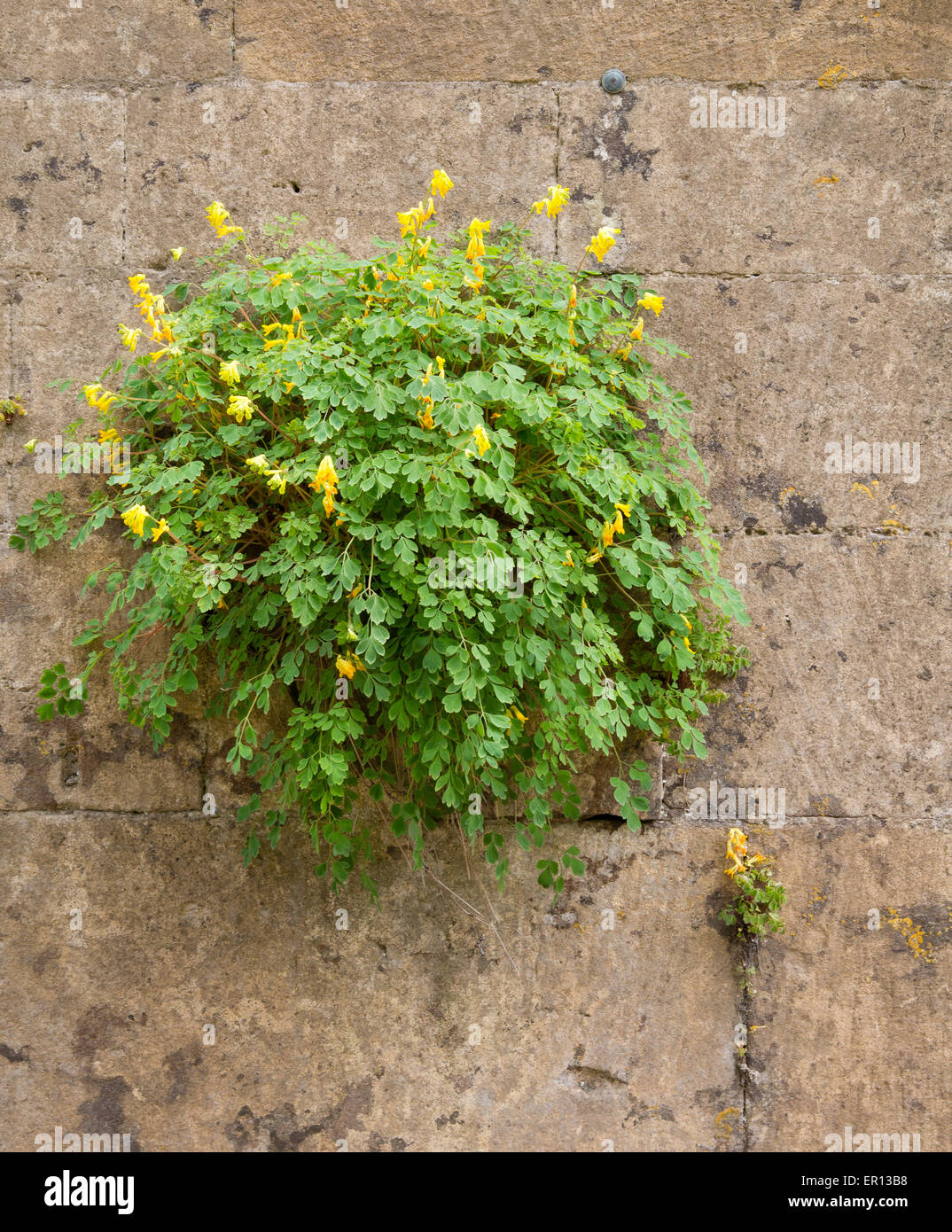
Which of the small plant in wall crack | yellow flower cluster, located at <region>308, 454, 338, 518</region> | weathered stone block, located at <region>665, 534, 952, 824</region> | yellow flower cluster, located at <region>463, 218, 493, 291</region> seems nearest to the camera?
yellow flower cluster, located at <region>308, 454, 338, 518</region>

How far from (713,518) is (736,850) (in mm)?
1251

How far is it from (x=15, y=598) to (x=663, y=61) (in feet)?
10.6

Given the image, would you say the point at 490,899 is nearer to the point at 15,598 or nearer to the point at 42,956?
the point at 42,956

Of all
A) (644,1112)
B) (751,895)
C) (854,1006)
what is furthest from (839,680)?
(644,1112)

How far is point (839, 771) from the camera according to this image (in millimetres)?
3303

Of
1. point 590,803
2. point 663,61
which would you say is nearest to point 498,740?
point 590,803

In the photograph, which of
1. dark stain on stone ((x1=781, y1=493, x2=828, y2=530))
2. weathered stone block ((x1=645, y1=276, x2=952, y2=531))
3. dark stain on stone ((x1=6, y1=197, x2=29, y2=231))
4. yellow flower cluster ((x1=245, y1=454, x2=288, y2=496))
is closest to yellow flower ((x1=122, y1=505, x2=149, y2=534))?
yellow flower cluster ((x1=245, y1=454, x2=288, y2=496))

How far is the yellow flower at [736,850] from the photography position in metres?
3.19

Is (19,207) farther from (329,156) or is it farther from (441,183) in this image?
(441,183)

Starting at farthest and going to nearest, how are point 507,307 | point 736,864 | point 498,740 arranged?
point 736,864 → point 507,307 → point 498,740

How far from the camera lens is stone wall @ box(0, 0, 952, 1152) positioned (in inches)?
127

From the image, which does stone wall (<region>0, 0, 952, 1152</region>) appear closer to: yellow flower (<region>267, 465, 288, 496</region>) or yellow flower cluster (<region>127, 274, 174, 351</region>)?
yellow flower cluster (<region>127, 274, 174, 351</region>)

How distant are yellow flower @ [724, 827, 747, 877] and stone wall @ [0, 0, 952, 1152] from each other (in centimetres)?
7

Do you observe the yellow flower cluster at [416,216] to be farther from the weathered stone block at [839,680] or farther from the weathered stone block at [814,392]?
the weathered stone block at [839,680]
